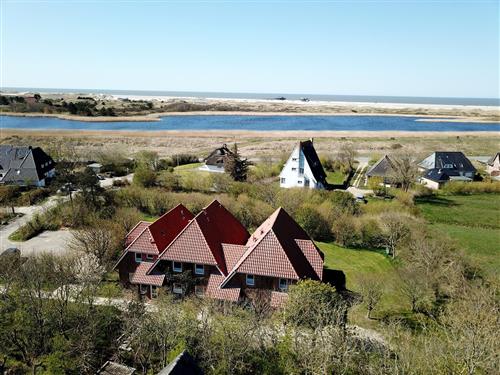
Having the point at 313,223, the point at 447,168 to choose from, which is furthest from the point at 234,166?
the point at 447,168

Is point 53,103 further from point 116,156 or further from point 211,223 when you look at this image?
point 211,223

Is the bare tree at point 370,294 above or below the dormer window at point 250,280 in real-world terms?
below

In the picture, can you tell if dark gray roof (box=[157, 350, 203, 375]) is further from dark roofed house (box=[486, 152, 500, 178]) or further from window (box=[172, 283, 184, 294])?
dark roofed house (box=[486, 152, 500, 178])

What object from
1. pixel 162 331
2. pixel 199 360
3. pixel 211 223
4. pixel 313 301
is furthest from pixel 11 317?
pixel 313 301

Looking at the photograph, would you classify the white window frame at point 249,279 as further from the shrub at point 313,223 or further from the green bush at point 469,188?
the green bush at point 469,188

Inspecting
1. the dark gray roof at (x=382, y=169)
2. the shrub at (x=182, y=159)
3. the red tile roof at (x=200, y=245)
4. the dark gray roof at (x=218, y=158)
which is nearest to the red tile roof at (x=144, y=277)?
the red tile roof at (x=200, y=245)

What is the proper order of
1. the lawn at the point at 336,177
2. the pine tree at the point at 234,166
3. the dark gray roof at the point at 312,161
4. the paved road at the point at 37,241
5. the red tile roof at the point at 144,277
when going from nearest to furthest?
the red tile roof at the point at 144,277, the paved road at the point at 37,241, the dark gray roof at the point at 312,161, the pine tree at the point at 234,166, the lawn at the point at 336,177

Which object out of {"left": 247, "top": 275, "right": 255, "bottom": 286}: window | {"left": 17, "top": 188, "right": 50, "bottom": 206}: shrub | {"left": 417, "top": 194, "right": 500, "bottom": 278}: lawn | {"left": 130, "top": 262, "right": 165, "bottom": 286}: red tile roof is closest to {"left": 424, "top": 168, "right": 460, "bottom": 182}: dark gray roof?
{"left": 417, "top": 194, "right": 500, "bottom": 278}: lawn
